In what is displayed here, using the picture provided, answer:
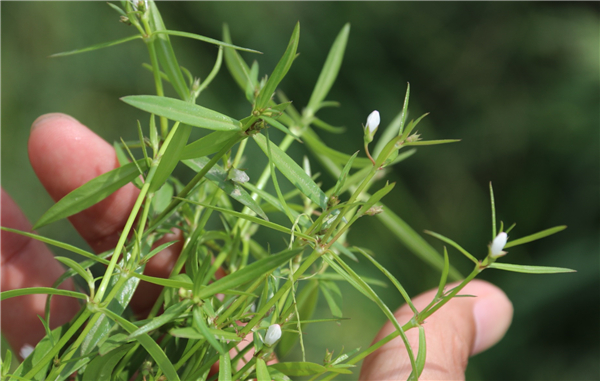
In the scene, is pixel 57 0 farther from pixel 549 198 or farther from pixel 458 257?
pixel 549 198

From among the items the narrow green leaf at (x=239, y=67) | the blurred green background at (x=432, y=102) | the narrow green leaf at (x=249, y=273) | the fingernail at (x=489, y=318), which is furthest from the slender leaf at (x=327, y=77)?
the blurred green background at (x=432, y=102)

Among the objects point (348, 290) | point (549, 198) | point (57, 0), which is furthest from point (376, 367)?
point (57, 0)

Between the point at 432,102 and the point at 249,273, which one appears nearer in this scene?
the point at 249,273

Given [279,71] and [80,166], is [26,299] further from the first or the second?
[279,71]

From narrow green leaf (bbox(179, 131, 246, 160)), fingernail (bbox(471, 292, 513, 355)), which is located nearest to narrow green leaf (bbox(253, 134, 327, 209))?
narrow green leaf (bbox(179, 131, 246, 160))

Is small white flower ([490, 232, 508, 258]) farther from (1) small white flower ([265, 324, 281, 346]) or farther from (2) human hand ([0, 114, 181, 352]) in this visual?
(2) human hand ([0, 114, 181, 352])

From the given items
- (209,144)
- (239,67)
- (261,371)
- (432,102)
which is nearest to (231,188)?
(209,144)
